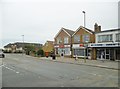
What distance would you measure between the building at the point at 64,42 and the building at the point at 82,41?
1.43m

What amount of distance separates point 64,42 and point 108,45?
13.9m

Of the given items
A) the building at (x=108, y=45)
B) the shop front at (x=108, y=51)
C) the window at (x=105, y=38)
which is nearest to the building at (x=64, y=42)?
the building at (x=108, y=45)

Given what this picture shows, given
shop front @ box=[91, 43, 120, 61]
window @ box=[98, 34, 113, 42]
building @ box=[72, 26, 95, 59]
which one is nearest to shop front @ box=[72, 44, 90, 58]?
Result: building @ box=[72, 26, 95, 59]

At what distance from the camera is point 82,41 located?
36188mm

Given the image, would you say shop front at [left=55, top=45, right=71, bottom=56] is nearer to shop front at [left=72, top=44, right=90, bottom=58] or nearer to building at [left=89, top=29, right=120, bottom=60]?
shop front at [left=72, top=44, right=90, bottom=58]

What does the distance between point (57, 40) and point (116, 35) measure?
17.4 meters

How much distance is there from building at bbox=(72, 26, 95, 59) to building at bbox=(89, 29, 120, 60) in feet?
5.87

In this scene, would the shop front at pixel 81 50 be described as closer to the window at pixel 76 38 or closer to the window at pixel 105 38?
the window at pixel 76 38

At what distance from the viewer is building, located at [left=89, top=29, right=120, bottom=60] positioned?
1143 inches

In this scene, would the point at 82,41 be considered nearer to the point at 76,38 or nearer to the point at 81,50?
the point at 81,50

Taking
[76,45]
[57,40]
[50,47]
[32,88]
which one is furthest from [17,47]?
[32,88]

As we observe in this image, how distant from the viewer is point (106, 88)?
8953 mm

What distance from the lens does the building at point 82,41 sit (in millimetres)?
34481

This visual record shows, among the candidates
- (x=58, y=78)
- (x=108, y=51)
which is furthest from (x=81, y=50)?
(x=58, y=78)
